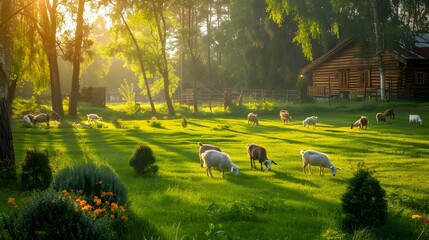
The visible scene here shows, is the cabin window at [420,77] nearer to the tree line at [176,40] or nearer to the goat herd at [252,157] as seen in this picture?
the tree line at [176,40]

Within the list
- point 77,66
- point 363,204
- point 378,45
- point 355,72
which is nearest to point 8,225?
point 363,204

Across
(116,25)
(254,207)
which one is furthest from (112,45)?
(254,207)

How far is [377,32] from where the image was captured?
147 ft

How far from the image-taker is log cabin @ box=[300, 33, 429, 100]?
47.4 meters

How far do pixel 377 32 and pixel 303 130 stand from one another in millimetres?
18426

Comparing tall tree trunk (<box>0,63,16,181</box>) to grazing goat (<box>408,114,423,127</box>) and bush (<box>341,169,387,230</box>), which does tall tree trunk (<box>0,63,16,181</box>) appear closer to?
bush (<box>341,169,387,230</box>)

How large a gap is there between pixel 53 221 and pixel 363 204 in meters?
5.93

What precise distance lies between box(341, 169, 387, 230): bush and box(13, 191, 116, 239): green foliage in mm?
5139

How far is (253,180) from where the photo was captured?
14586mm

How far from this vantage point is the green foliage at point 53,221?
5.87 m

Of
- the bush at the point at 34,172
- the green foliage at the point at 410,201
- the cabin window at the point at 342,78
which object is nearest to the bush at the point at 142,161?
the bush at the point at 34,172

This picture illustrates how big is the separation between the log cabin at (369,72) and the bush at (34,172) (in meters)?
40.9

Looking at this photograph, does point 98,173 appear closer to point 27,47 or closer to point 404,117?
point 27,47

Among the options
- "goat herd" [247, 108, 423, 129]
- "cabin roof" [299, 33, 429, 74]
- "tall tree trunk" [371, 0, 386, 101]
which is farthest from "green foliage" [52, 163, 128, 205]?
"cabin roof" [299, 33, 429, 74]
